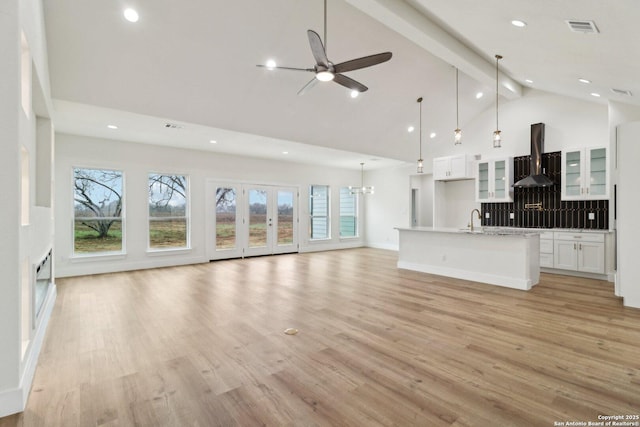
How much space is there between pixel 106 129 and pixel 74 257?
8.73ft

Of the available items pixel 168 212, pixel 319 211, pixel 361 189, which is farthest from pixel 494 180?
pixel 168 212

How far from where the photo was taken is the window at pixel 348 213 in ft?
36.4

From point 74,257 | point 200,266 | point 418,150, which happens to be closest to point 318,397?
point 200,266

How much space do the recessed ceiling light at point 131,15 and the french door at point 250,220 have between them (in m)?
4.85

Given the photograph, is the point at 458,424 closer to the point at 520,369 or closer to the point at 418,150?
the point at 520,369

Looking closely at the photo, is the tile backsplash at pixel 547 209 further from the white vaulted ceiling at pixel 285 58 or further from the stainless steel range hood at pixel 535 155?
the white vaulted ceiling at pixel 285 58

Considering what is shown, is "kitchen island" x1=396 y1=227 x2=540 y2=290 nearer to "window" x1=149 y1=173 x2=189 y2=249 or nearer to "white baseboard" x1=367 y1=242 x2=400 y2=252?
"white baseboard" x1=367 y1=242 x2=400 y2=252

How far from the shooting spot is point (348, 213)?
1127 centimetres

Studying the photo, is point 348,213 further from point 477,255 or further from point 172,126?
point 172,126

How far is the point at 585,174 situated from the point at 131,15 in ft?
25.8

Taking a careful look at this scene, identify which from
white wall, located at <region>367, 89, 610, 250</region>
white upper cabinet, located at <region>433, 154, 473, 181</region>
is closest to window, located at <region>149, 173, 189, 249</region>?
white wall, located at <region>367, 89, 610, 250</region>

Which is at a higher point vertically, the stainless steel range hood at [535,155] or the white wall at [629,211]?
the stainless steel range hood at [535,155]

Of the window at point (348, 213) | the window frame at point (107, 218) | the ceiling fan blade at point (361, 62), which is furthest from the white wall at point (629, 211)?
the window frame at point (107, 218)

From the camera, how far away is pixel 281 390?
7.46 ft
